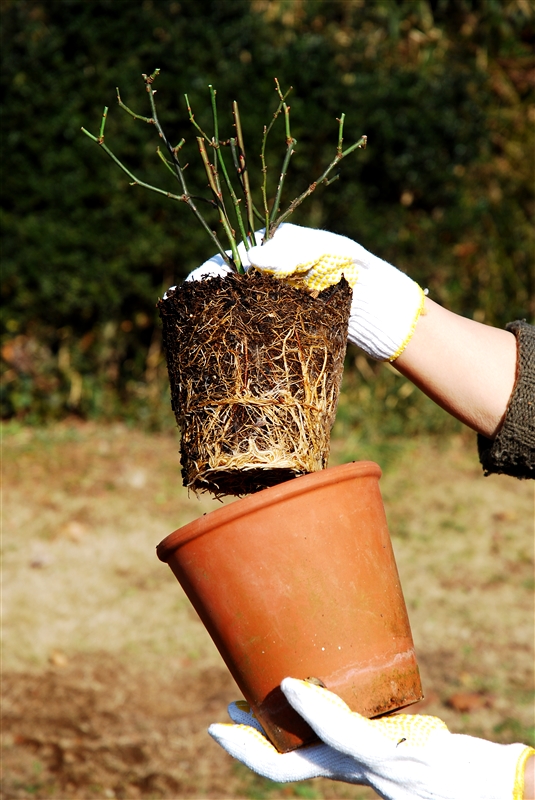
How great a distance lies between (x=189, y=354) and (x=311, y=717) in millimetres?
748

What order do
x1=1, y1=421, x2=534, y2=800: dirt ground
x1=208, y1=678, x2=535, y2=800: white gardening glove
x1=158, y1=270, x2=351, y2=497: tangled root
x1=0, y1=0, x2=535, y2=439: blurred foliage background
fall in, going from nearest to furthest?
x1=208, y1=678, x2=535, y2=800: white gardening glove → x1=158, y1=270, x2=351, y2=497: tangled root → x1=1, y1=421, x2=534, y2=800: dirt ground → x1=0, y1=0, x2=535, y2=439: blurred foliage background

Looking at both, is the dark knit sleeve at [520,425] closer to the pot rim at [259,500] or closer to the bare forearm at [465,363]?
the bare forearm at [465,363]

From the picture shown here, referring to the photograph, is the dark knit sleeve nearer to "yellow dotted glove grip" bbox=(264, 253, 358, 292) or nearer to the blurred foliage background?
"yellow dotted glove grip" bbox=(264, 253, 358, 292)

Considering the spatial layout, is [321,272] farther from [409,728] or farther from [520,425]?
[409,728]

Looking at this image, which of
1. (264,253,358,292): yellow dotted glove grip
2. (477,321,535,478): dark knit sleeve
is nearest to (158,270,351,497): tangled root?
(264,253,358,292): yellow dotted glove grip

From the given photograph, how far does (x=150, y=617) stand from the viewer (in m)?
3.97

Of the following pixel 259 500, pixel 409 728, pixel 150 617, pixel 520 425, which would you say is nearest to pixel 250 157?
pixel 150 617

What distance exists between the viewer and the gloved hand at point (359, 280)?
177 cm

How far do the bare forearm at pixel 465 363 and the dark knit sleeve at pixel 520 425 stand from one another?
0.07ft

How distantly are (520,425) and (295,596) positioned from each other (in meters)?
0.65

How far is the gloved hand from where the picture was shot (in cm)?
Result: 177

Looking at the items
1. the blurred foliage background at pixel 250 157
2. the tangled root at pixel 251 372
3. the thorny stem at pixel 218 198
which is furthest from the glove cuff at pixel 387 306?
the blurred foliage background at pixel 250 157

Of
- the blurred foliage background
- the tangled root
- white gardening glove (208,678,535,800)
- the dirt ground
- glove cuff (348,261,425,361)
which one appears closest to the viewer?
white gardening glove (208,678,535,800)

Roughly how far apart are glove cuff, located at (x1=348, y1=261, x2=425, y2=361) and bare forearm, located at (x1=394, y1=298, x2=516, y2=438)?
0.09ft
